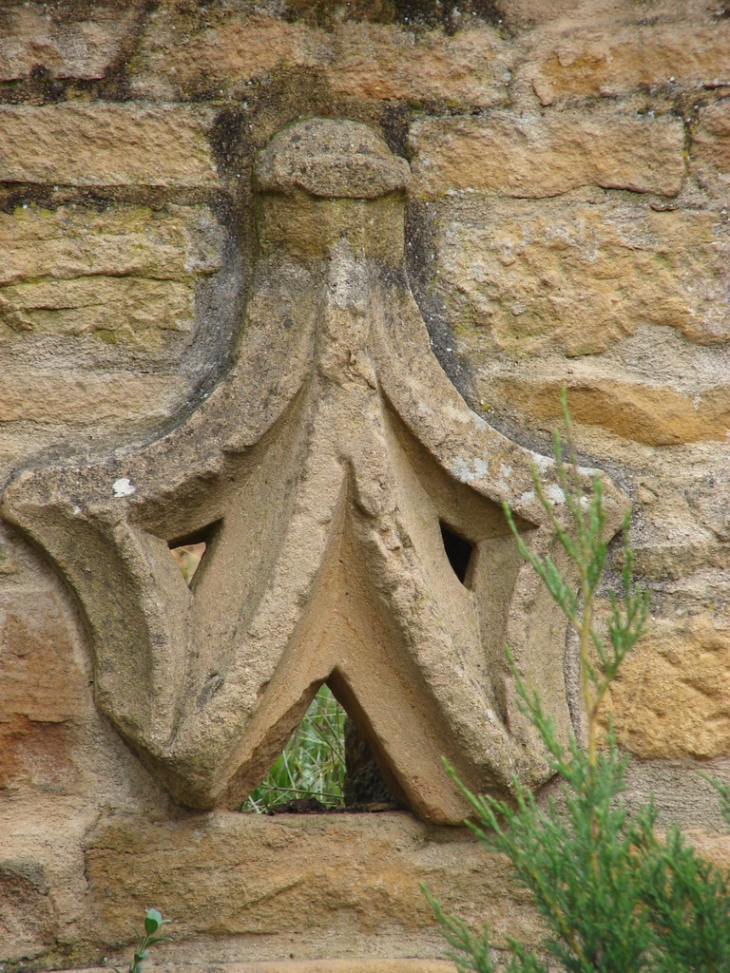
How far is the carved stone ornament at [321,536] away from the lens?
56.6 inches

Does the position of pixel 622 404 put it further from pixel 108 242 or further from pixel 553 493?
pixel 108 242

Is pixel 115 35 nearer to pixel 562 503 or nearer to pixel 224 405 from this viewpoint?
pixel 224 405

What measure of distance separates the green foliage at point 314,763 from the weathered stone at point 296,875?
1.34 meters

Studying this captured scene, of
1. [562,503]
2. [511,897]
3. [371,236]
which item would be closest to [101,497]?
[371,236]

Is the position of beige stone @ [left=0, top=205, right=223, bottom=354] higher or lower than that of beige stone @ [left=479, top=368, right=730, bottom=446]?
higher

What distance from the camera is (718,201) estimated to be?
5.49ft

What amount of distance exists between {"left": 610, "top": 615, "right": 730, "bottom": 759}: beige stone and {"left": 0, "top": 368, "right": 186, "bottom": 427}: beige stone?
86 cm

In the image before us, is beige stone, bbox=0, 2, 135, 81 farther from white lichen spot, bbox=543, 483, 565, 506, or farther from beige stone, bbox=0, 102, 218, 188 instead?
white lichen spot, bbox=543, 483, 565, 506

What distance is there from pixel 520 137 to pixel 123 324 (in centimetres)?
73

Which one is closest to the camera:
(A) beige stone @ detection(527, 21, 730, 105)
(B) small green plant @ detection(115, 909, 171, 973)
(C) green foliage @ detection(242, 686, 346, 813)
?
(B) small green plant @ detection(115, 909, 171, 973)

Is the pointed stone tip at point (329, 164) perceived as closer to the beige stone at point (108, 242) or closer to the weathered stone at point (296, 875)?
the beige stone at point (108, 242)

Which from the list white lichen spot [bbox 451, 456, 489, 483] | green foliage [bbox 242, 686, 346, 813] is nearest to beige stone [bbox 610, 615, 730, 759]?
white lichen spot [bbox 451, 456, 489, 483]

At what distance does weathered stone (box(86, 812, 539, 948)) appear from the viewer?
1.43 m

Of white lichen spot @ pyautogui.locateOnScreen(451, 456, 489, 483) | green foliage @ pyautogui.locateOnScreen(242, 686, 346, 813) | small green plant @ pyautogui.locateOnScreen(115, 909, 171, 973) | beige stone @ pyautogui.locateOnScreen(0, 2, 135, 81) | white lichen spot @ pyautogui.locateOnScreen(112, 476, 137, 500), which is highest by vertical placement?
beige stone @ pyautogui.locateOnScreen(0, 2, 135, 81)
